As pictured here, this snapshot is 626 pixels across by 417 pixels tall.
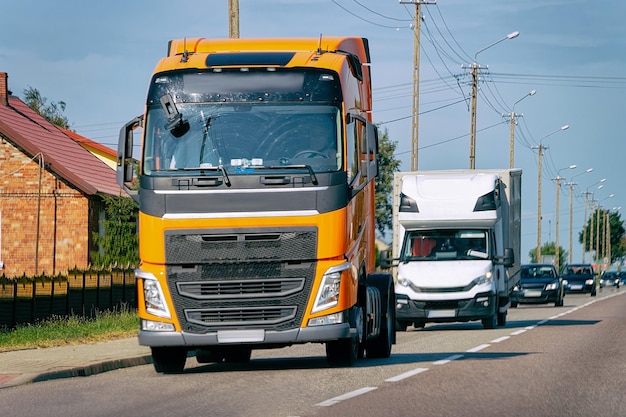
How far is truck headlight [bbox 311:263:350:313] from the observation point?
14.0 metres

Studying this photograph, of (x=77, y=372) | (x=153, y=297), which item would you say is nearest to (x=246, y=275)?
(x=153, y=297)

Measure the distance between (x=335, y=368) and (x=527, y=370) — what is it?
2232mm

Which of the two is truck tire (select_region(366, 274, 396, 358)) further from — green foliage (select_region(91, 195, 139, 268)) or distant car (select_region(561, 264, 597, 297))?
distant car (select_region(561, 264, 597, 297))

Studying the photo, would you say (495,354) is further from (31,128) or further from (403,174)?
(31,128)

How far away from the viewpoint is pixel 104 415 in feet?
35.1

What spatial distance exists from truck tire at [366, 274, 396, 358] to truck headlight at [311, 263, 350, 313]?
2504mm

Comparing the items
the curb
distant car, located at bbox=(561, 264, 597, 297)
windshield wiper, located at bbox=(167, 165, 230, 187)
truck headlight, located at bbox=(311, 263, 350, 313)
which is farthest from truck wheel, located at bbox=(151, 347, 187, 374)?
distant car, located at bbox=(561, 264, 597, 297)

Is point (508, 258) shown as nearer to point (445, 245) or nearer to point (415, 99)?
point (445, 245)

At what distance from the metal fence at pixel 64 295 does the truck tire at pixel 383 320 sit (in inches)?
432

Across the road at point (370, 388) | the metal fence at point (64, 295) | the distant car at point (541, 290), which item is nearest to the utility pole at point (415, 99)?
the distant car at point (541, 290)

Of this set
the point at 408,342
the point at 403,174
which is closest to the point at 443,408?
the point at 408,342

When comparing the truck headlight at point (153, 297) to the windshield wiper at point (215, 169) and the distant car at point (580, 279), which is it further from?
the distant car at point (580, 279)

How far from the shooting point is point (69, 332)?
23609 millimetres

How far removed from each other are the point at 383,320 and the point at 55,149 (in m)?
30.8
